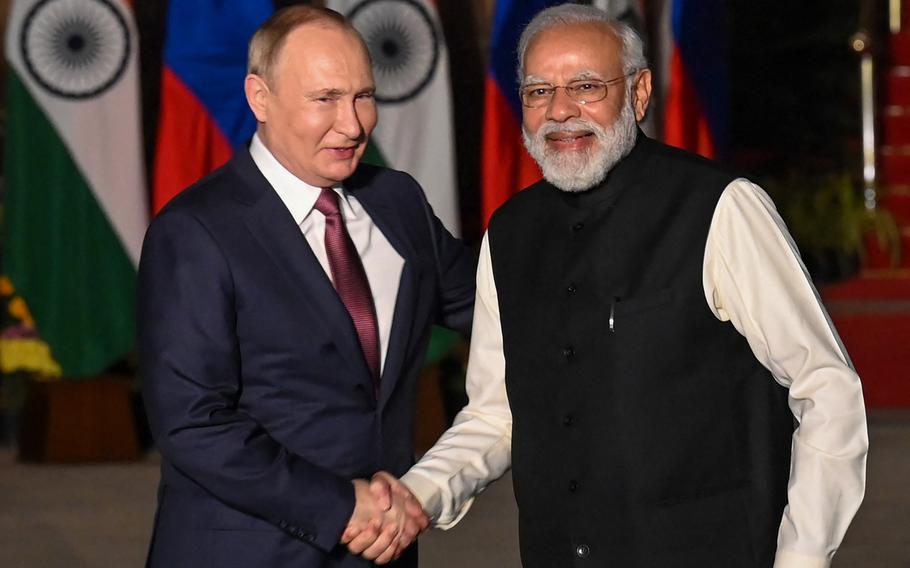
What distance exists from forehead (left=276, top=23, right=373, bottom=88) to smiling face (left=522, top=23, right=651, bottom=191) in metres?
0.32

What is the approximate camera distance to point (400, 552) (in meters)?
3.17

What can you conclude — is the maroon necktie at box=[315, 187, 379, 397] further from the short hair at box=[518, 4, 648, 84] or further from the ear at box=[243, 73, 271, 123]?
the short hair at box=[518, 4, 648, 84]

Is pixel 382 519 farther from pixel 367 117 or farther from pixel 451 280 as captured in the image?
pixel 367 117

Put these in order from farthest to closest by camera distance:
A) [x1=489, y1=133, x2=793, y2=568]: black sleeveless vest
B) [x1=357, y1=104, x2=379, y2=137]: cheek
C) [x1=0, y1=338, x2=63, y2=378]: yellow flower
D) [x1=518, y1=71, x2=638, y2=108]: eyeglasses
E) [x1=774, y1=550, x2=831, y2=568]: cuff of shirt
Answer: [x1=0, y1=338, x2=63, y2=378]: yellow flower → [x1=357, y1=104, x2=379, y2=137]: cheek → [x1=518, y1=71, x2=638, y2=108]: eyeglasses → [x1=489, y1=133, x2=793, y2=568]: black sleeveless vest → [x1=774, y1=550, x2=831, y2=568]: cuff of shirt

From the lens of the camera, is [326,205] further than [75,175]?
No

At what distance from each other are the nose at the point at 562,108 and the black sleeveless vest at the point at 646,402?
155 mm

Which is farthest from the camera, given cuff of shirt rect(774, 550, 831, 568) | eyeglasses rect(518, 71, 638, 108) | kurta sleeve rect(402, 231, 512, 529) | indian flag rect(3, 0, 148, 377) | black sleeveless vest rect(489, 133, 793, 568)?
indian flag rect(3, 0, 148, 377)

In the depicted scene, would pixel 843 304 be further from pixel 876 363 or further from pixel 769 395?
pixel 769 395

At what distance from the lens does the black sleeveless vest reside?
290 cm

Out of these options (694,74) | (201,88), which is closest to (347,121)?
(201,88)

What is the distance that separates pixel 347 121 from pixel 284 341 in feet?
1.31

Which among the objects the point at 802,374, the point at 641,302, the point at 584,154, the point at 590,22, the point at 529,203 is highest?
the point at 590,22

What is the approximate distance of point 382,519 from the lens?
10.0ft

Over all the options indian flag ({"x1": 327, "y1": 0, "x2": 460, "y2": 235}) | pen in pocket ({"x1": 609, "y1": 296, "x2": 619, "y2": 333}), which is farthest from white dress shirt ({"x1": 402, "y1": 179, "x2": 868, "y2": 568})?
indian flag ({"x1": 327, "y1": 0, "x2": 460, "y2": 235})
